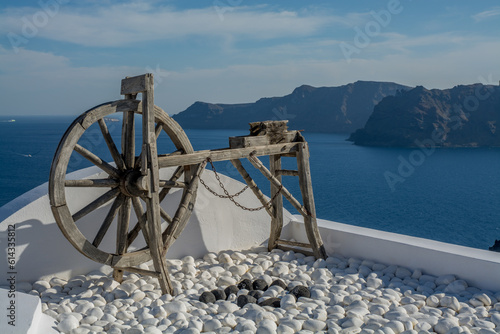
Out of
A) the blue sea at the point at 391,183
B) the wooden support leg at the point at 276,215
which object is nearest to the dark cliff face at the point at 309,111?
the blue sea at the point at 391,183

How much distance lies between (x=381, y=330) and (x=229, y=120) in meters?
66.0

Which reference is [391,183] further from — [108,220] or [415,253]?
[108,220]

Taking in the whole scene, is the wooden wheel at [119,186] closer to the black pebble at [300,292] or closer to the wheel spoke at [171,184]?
the wheel spoke at [171,184]

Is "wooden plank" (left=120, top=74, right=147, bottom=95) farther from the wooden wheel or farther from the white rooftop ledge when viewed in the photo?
the white rooftop ledge

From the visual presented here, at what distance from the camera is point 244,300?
182 inches

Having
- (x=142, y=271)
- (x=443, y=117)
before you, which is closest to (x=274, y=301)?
(x=142, y=271)

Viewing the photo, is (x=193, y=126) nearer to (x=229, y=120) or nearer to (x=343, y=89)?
(x=229, y=120)

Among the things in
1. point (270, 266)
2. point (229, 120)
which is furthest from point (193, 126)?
point (270, 266)

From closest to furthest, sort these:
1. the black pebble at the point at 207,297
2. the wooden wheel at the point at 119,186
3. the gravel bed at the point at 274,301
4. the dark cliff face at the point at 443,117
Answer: the gravel bed at the point at 274,301 < the wooden wheel at the point at 119,186 < the black pebble at the point at 207,297 < the dark cliff face at the point at 443,117

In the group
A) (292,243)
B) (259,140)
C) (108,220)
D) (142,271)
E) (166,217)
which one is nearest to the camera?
(142,271)

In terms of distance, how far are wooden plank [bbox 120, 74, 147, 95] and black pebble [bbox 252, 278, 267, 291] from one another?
2.12 metres

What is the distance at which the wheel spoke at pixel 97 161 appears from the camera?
4.72 metres

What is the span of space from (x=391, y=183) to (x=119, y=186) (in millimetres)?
59564

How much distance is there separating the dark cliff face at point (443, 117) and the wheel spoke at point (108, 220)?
67011 mm
